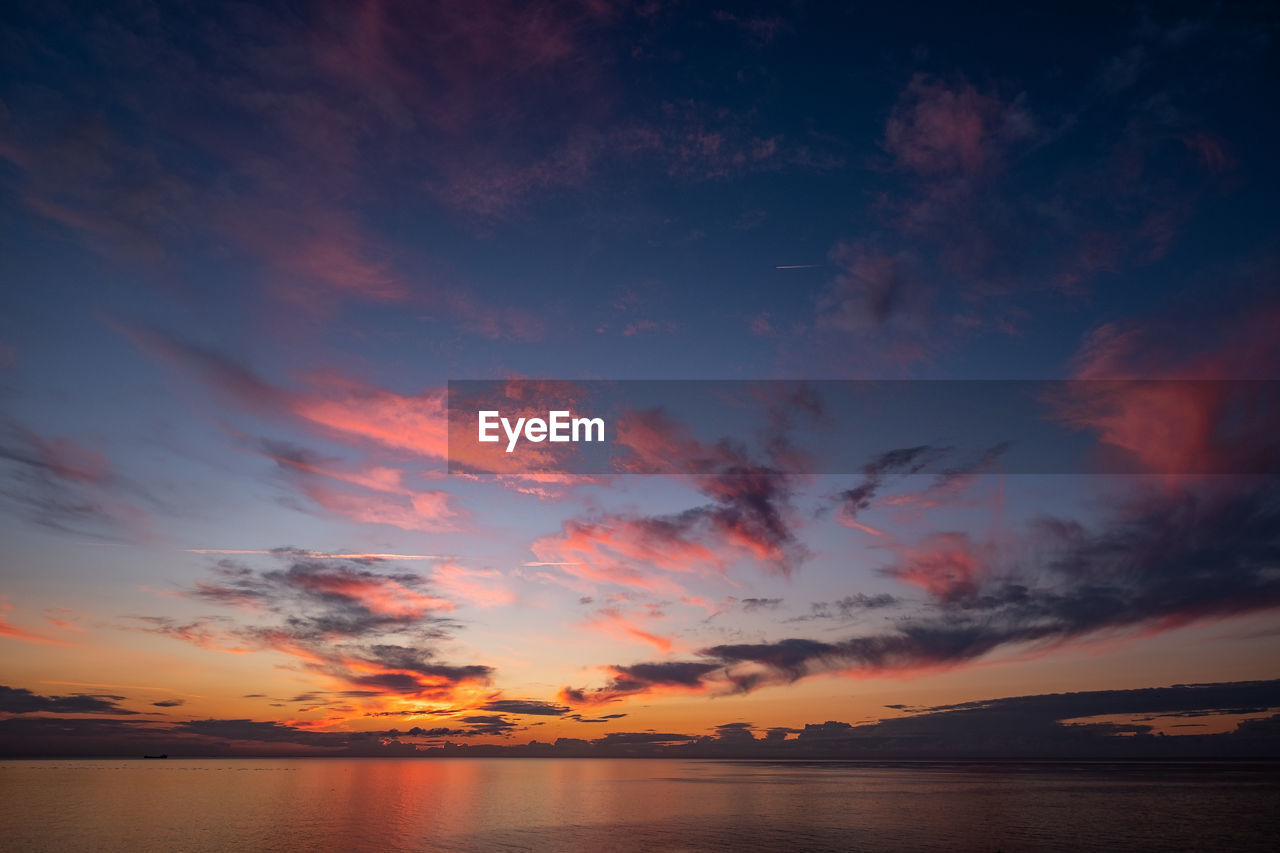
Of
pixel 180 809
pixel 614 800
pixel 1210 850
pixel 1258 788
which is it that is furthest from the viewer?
pixel 1258 788

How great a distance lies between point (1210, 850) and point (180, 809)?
143 meters

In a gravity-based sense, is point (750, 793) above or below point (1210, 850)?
below

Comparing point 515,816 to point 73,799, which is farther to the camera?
point 73,799

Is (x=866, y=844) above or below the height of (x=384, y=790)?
above

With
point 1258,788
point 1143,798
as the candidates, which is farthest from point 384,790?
point 1258,788

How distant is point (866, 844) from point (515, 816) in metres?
56.7

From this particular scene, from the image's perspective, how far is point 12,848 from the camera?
75812mm

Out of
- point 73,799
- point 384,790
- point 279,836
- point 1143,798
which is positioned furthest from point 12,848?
point 1143,798

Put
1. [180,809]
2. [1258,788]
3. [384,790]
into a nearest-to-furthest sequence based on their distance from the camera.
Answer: [180,809]
[1258,788]
[384,790]

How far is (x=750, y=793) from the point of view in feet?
515

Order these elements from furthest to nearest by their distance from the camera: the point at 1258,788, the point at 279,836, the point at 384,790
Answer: the point at 384,790, the point at 1258,788, the point at 279,836

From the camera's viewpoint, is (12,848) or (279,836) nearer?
(12,848)

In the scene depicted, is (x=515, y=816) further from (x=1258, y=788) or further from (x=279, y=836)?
(x=1258, y=788)

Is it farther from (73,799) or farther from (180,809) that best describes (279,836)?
(73,799)
